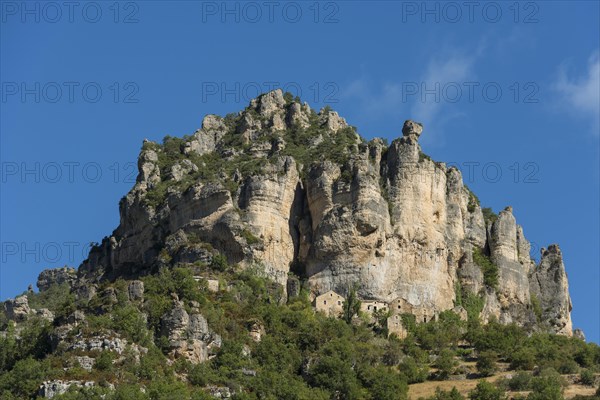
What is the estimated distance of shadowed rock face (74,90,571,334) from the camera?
382 ft

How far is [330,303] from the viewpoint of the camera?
4481 inches

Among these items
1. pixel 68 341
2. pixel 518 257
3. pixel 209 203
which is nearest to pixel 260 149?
pixel 209 203

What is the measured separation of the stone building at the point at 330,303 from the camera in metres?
113

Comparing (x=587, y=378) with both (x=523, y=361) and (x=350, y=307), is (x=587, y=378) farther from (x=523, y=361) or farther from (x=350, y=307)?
(x=350, y=307)

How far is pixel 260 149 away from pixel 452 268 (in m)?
18.4

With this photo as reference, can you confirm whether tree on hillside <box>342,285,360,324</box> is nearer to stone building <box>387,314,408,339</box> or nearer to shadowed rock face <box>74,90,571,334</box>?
shadowed rock face <box>74,90,571,334</box>

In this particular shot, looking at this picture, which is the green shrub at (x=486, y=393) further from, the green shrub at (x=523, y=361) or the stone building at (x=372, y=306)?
the stone building at (x=372, y=306)

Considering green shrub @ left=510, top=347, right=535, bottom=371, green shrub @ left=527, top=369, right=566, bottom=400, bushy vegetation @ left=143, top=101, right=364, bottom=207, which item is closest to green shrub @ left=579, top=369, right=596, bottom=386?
green shrub @ left=527, top=369, right=566, bottom=400

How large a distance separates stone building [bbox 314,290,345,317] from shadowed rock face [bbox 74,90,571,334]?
1.19 metres

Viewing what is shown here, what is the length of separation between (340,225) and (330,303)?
6.03m

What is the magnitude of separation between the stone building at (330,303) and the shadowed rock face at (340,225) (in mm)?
1191

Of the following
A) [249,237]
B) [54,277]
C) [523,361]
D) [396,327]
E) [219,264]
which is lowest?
[523,361]

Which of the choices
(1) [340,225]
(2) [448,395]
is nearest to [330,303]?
(1) [340,225]

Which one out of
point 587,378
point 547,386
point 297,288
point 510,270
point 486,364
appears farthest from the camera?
point 510,270
